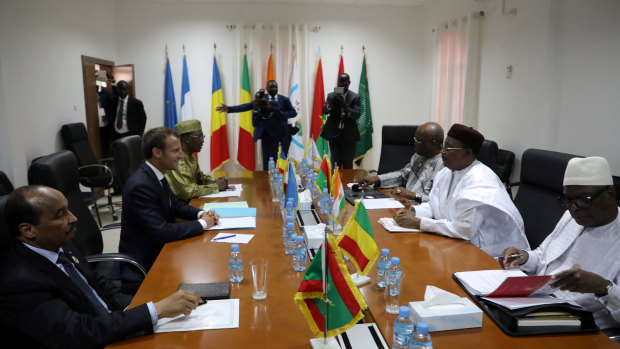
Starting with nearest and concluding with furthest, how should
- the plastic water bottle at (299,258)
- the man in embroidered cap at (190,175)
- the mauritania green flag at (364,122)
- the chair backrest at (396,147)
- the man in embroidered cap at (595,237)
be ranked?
the man in embroidered cap at (595,237)
the plastic water bottle at (299,258)
the man in embroidered cap at (190,175)
the chair backrest at (396,147)
the mauritania green flag at (364,122)

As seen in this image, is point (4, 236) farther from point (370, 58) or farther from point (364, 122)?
point (370, 58)

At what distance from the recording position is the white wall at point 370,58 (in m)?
3.90

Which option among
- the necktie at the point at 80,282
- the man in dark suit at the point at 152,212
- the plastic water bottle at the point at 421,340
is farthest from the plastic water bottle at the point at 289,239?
the plastic water bottle at the point at 421,340

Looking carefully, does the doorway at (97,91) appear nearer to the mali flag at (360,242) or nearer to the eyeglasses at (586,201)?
the mali flag at (360,242)

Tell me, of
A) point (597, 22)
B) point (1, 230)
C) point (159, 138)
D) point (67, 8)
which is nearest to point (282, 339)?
point (1, 230)

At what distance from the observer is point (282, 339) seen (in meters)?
1.27

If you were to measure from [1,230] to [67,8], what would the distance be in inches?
186

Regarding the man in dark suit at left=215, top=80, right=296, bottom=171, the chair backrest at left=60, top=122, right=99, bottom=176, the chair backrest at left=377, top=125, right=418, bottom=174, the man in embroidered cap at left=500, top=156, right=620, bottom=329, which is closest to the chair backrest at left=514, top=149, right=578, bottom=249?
the man in embroidered cap at left=500, top=156, right=620, bottom=329

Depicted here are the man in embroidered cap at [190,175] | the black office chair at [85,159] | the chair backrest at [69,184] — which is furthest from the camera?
the black office chair at [85,159]

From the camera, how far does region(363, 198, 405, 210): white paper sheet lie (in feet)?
9.14

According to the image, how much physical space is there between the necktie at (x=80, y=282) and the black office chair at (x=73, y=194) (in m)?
0.41

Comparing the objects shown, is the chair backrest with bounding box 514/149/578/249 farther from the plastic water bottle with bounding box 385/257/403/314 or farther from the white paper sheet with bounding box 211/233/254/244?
the white paper sheet with bounding box 211/233/254/244

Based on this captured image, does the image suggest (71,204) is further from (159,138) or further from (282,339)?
(282,339)

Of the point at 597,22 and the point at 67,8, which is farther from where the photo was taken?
the point at 67,8
